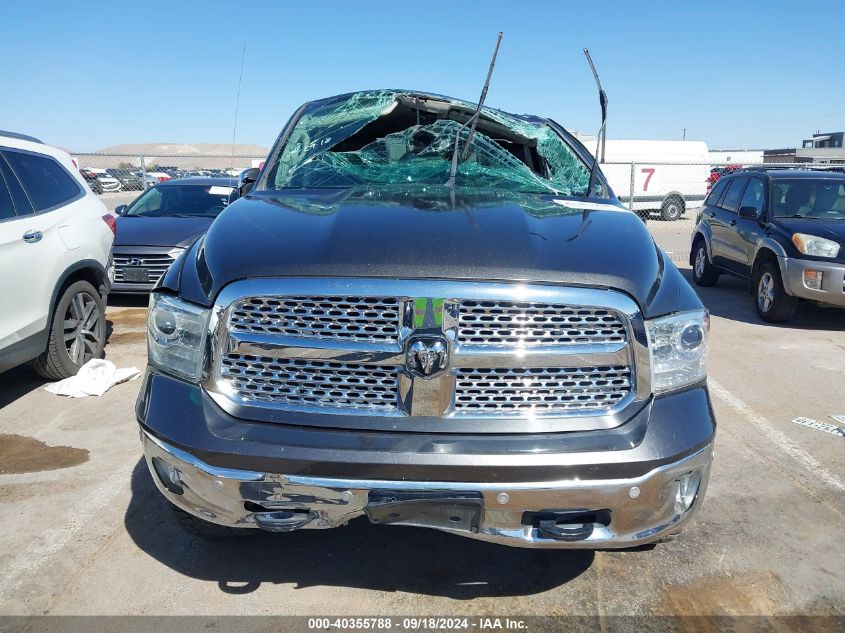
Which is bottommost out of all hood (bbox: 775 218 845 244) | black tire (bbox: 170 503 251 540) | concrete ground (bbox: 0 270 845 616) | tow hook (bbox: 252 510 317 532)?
concrete ground (bbox: 0 270 845 616)

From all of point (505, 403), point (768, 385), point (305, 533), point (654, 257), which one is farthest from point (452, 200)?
point (768, 385)

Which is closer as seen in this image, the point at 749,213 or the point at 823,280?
the point at 823,280

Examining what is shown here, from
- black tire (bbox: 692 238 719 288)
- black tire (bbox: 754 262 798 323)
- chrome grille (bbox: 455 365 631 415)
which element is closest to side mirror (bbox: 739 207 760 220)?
black tire (bbox: 754 262 798 323)

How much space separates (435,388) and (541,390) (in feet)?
1.17

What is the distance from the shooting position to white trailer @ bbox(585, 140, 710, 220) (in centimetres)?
2127

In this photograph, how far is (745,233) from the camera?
8.19 meters

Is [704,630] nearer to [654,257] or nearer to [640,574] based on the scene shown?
[640,574]

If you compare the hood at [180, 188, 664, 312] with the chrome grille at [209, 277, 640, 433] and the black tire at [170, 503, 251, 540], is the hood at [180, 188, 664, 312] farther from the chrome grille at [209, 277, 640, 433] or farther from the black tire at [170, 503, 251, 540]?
the black tire at [170, 503, 251, 540]

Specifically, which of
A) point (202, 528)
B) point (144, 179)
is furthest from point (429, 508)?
point (144, 179)

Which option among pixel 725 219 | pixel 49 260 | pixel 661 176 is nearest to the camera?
pixel 49 260

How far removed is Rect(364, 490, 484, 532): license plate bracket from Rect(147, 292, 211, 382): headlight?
2.49 ft

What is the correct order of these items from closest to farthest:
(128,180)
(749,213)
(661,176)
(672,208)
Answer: (749,213), (128,180), (661,176), (672,208)

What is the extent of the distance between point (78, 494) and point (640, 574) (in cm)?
283

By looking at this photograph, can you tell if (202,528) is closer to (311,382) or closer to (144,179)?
(311,382)
